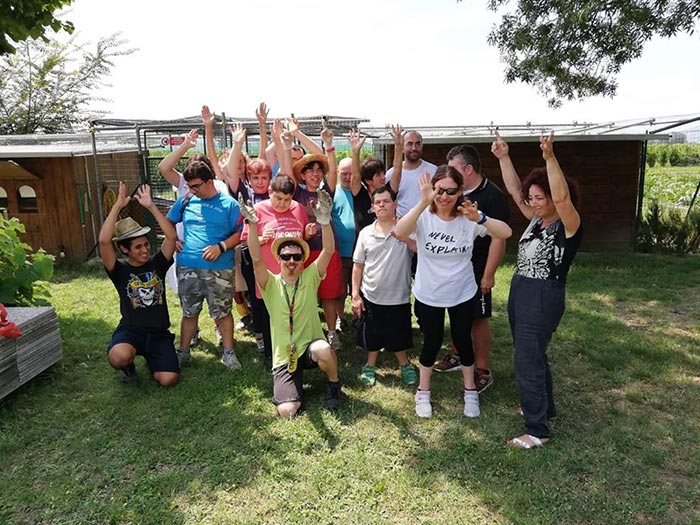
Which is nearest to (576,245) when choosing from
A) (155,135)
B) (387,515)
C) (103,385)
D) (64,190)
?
(387,515)

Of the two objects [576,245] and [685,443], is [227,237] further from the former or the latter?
[685,443]

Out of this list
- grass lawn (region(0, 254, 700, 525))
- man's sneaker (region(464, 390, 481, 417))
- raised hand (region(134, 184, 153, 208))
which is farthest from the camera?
raised hand (region(134, 184, 153, 208))

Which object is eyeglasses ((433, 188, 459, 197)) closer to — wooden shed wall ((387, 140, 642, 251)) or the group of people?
the group of people

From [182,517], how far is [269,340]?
1.87 meters

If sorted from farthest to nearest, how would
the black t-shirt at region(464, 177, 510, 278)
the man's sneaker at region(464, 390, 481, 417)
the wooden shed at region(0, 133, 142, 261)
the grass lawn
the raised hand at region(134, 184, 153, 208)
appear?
the wooden shed at region(0, 133, 142, 261) → the raised hand at region(134, 184, 153, 208) → the black t-shirt at region(464, 177, 510, 278) → the man's sneaker at region(464, 390, 481, 417) → the grass lawn

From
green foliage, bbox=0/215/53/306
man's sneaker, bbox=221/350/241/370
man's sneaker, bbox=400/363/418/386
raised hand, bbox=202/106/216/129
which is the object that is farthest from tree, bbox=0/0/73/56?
man's sneaker, bbox=400/363/418/386

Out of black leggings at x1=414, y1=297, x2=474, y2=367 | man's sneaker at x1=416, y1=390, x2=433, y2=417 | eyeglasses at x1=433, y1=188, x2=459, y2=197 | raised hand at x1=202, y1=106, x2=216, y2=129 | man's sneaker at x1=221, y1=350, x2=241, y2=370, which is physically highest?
raised hand at x1=202, y1=106, x2=216, y2=129

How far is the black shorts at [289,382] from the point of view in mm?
3752

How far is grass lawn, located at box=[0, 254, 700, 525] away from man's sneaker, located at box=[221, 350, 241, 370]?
0.08 meters

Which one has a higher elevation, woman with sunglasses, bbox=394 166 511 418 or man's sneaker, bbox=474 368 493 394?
woman with sunglasses, bbox=394 166 511 418

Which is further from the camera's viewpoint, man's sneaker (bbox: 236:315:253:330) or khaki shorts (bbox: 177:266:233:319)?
man's sneaker (bbox: 236:315:253:330)

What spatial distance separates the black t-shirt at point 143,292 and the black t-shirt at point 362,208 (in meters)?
1.59

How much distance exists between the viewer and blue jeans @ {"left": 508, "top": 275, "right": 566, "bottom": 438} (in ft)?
10.3

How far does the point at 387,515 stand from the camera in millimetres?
2717
